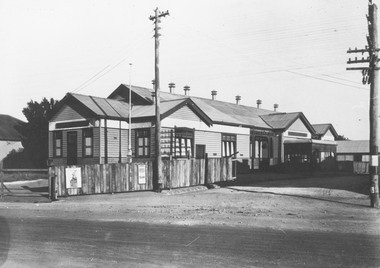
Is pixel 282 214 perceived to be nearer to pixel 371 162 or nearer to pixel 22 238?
pixel 371 162

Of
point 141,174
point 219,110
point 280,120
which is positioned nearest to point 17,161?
point 219,110

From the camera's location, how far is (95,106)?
28.6 metres

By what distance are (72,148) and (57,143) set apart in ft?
5.67

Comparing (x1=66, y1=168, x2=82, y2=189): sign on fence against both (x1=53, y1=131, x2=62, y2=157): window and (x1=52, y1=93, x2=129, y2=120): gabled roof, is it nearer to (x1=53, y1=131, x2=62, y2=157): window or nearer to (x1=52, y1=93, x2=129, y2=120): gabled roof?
(x1=52, y1=93, x2=129, y2=120): gabled roof

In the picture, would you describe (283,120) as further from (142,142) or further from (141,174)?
(141,174)

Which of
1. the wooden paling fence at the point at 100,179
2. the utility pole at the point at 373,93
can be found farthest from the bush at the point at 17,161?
the utility pole at the point at 373,93

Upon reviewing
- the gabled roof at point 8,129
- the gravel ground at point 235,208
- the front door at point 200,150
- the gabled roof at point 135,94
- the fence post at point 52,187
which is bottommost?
the gravel ground at point 235,208

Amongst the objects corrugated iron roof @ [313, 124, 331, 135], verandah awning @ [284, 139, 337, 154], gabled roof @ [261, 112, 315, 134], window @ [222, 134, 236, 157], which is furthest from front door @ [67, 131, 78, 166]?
corrugated iron roof @ [313, 124, 331, 135]

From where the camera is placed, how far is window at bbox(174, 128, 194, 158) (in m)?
28.6

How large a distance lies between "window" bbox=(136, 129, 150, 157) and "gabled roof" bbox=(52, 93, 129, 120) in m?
1.53

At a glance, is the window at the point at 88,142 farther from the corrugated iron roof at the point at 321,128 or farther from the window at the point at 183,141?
the corrugated iron roof at the point at 321,128

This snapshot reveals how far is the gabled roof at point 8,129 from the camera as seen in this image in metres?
45.0

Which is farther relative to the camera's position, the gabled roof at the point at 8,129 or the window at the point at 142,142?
the gabled roof at the point at 8,129

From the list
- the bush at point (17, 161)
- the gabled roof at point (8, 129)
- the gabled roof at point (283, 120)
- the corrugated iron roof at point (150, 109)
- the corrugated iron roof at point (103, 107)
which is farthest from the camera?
the gabled roof at point (8, 129)
